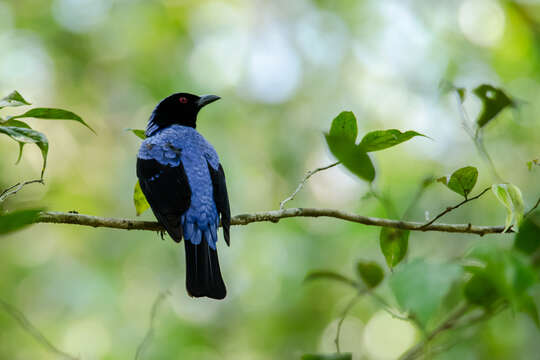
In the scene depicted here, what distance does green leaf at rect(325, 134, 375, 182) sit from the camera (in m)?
1.61

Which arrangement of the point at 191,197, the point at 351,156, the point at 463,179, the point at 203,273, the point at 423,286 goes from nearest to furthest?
the point at 423,286, the point at 351,156, the point at 463,179, the point at 203,273, the point at 191,197

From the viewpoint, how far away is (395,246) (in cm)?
224

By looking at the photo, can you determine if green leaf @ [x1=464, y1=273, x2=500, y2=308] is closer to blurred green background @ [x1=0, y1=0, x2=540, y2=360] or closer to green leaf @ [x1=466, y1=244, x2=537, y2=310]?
green leaf @ [x1=466, y1=244, x2=537, y2=310]

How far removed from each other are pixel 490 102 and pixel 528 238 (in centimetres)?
83

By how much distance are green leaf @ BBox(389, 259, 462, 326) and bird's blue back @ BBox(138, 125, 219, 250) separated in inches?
111

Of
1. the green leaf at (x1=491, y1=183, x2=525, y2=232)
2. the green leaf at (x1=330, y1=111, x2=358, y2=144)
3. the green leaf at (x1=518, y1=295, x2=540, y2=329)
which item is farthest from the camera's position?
the green leaf at (x1=330, y1=111, x2=358, y2=144)

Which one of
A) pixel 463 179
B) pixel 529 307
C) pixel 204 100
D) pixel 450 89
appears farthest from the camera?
pixel 204 100

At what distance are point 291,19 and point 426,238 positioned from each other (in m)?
5.71

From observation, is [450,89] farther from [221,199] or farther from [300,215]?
[221,199]

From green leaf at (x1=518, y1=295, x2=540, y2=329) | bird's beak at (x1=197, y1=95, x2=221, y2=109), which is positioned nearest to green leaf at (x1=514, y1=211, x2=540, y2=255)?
green leaf at (x1=518, y1=295, x2=540, y2=329)

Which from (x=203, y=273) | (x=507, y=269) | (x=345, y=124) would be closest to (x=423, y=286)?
(x=507, y=269)

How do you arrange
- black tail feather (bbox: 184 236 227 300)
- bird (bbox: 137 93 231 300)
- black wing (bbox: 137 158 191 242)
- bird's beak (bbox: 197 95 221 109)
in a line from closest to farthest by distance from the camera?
Result: black tail feather (bbox: 184 236 227 300)
bird (bbox: 137 93 231 300)
black wing (bbox: 137 158 191 242)
bird's beak (bbox: 197 95 221 109)

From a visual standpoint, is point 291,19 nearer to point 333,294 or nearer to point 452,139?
point 452,139

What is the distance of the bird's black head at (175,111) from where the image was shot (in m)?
5.52
